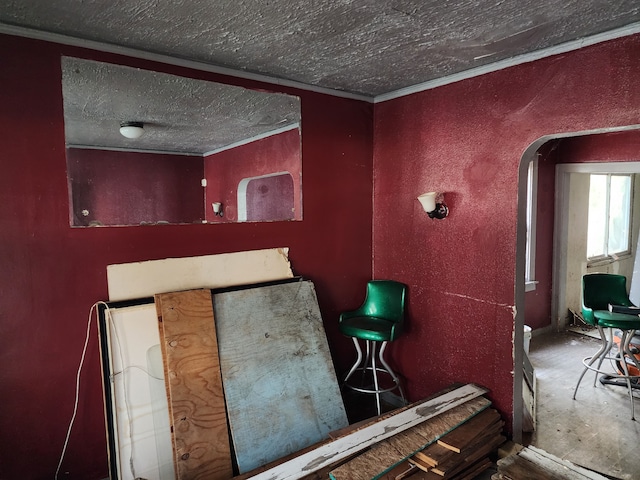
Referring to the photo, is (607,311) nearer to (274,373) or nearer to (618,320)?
(618,320)

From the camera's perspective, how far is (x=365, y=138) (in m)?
3.44

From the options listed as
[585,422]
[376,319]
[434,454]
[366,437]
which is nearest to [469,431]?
[434,454]

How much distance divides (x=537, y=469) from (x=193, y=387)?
201 centimetres

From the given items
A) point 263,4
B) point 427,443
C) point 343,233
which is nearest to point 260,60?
point 263,4

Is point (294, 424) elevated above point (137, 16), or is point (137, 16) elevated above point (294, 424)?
point (137, 16)

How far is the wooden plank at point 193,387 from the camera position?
2.25 meters

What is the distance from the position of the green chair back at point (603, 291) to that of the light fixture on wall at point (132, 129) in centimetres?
386

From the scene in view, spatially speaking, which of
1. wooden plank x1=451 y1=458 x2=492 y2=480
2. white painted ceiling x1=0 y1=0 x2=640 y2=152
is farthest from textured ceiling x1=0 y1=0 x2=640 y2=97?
wooden plank x1=451 y1=458 x2=492 y2=480

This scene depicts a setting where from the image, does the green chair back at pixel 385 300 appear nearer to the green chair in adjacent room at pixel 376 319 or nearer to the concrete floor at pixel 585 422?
the green chair in adjacent room at pixel 376 319

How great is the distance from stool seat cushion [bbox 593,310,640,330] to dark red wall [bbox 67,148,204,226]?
10.9 feet

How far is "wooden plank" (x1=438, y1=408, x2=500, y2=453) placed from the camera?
2.31 meters

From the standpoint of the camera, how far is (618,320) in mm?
3305

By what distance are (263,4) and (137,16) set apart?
24.6 inches

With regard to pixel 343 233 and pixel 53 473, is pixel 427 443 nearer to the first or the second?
pixel 343 233
